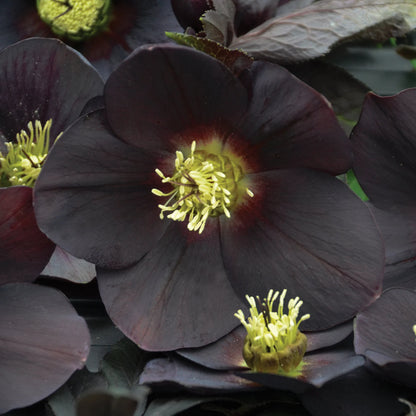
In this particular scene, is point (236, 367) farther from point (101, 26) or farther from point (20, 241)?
point (101, 26)

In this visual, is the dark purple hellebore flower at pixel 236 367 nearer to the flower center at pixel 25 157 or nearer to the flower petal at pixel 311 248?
the flower petal at pixel 311 248

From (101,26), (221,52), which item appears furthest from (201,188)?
(101,26)

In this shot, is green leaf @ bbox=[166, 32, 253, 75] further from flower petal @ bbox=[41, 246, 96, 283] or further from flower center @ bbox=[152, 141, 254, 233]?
flower petal @ bbox=[41, 246, 96, 283]

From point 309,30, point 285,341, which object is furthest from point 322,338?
point 309,30

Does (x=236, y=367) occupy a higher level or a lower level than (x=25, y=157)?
lower

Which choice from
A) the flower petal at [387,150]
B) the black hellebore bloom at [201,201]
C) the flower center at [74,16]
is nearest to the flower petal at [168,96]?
the black hellebore bloom at [201,201]

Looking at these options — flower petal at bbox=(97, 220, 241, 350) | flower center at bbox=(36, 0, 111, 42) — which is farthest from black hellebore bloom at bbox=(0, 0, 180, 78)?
flower petal at bbox=(97, 220, 241, 350)
